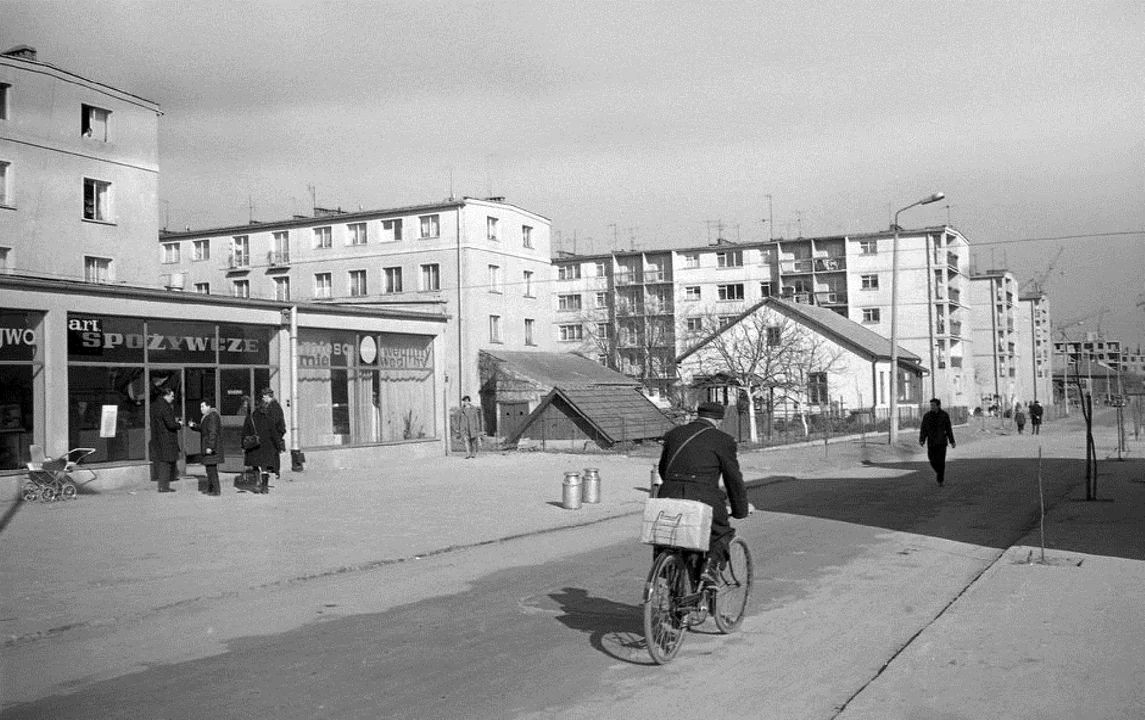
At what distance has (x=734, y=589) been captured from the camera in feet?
26.6

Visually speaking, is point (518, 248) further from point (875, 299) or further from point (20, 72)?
point (875, 299)

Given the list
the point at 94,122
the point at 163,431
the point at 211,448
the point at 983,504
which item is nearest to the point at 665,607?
the point at 983,504

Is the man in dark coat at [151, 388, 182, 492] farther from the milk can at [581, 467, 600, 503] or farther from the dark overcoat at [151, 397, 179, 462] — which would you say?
the milk can at [581, 467, 600, 503]

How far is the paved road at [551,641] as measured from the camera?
6.34 meters

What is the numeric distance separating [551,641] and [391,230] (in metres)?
51.3

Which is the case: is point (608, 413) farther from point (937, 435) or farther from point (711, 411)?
point (711, 411)

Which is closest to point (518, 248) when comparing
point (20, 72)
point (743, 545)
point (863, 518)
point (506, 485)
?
point (20, 72)

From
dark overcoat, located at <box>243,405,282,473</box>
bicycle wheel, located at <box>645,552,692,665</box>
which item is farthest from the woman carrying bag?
bicycle wheel, located at <box>645,552,692,665</box>

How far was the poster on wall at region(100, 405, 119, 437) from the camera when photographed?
21422mm

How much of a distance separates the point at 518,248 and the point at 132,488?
38.5m

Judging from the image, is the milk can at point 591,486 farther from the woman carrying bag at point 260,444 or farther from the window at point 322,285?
the window at point 322,285

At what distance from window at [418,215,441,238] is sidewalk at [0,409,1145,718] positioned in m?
32.3

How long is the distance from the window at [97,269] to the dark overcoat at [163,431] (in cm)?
1676

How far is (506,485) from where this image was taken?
73.0ft
